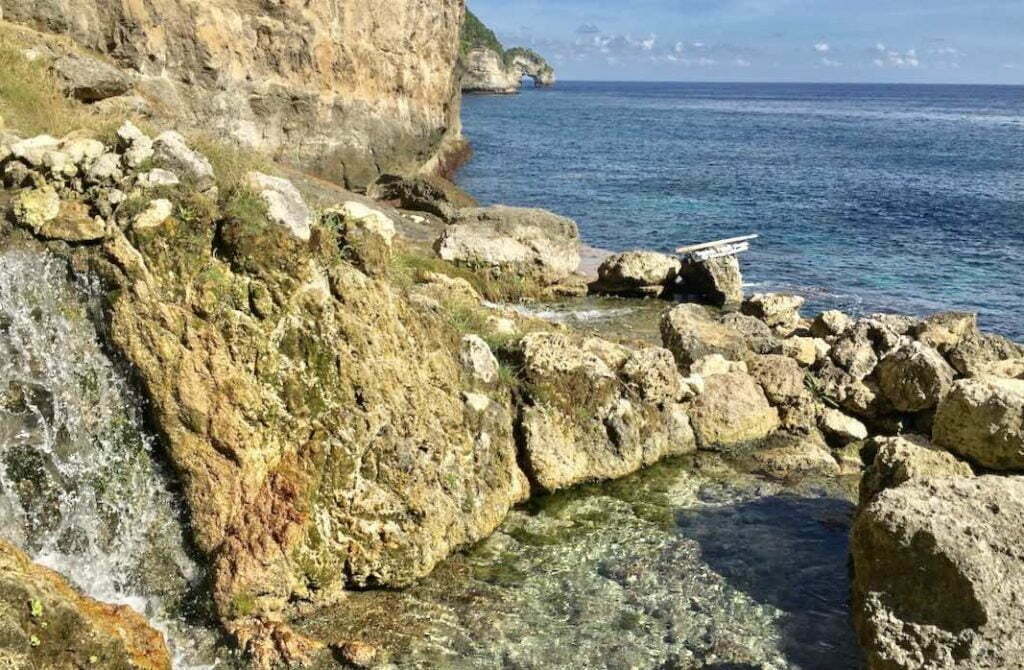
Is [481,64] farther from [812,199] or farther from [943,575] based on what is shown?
[943,575]

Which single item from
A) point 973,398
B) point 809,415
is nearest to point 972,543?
point 973,398

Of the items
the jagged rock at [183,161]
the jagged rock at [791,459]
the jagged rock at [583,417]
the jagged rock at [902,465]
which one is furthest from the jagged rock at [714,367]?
the jagged rock at [183,161]

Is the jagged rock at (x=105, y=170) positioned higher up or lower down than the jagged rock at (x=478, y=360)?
higher up

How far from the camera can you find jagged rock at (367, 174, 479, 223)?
38.6 m

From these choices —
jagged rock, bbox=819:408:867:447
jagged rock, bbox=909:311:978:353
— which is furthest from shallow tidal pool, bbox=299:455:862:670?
jagged rock, bbox=909:311:978:353

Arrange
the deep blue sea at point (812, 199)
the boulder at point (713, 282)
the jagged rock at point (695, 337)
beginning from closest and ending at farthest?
1. the jagged rock at point (695, 337)
2. the boulder at point (713, 282)
3. the deep blue sea at point (812, 199)

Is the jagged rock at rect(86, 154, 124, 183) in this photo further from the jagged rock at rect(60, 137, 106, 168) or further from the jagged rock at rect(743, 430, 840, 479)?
the jagged rock at rect(743, 430, 840, 479)

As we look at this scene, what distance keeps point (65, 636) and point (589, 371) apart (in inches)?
342

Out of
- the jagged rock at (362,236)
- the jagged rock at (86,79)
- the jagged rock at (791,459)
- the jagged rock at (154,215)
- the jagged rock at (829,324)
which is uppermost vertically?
the jagged rock at (86,79)

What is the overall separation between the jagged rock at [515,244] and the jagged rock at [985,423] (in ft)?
52.8

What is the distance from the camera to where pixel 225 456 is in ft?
32.9

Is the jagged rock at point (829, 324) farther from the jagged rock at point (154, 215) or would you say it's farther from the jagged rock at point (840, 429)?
the jagged rock at point (154, 215)

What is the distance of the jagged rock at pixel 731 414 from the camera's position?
15.8m

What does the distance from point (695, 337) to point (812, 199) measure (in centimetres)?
3921
